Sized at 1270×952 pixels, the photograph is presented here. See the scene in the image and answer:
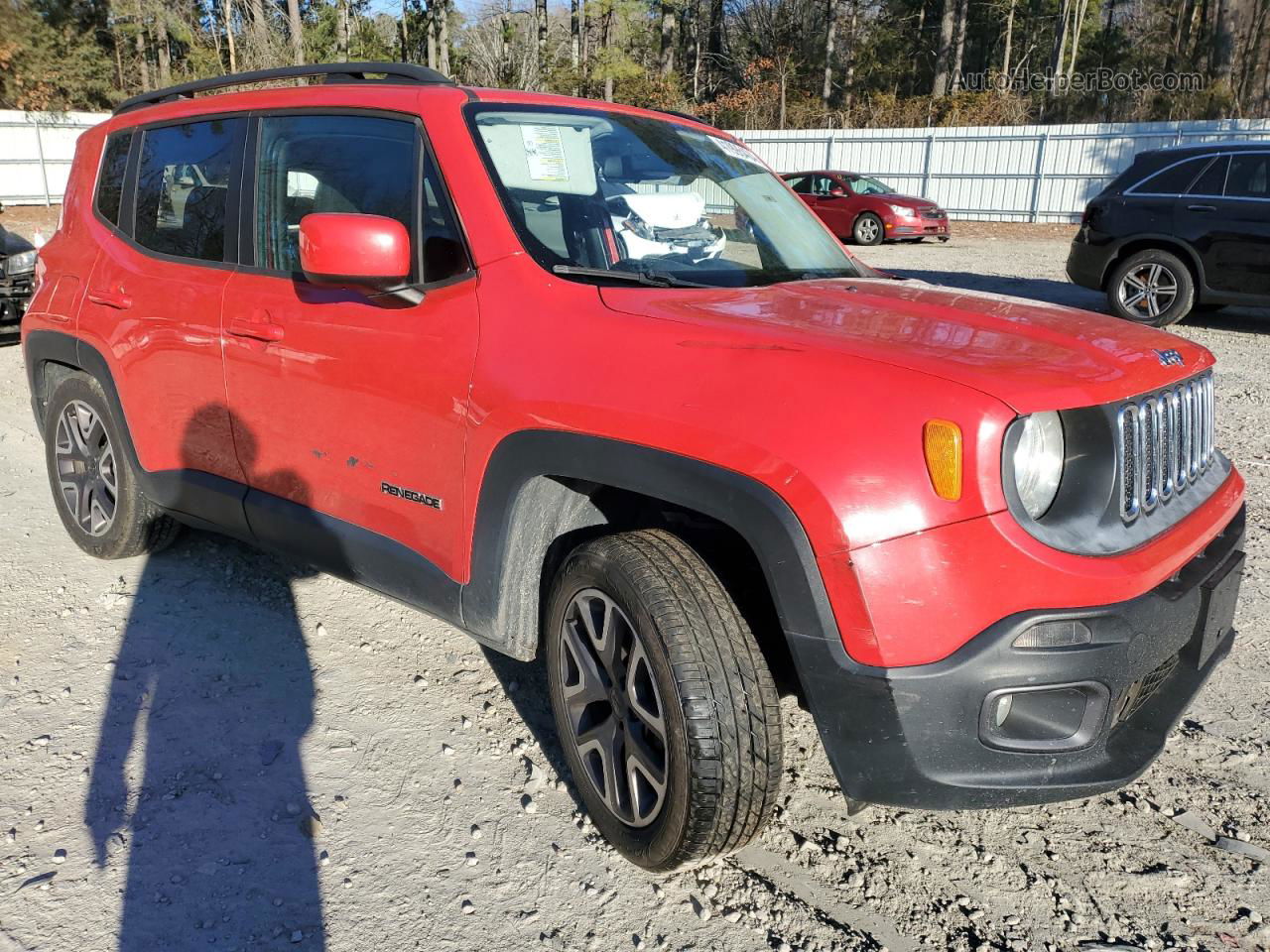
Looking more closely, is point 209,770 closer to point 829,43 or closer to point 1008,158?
point 1008,158

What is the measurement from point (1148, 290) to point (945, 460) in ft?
30.4

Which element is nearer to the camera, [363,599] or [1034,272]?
[363,599]

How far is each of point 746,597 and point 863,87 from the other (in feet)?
154

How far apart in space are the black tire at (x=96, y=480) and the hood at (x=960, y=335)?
8.47ft

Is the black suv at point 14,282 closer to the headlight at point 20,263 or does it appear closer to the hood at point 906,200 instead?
the headlight at point 20,263

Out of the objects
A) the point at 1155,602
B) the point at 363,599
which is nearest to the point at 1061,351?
the point at 1155,602

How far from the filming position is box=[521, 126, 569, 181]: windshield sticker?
293cm

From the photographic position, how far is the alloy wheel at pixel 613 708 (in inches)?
94.4

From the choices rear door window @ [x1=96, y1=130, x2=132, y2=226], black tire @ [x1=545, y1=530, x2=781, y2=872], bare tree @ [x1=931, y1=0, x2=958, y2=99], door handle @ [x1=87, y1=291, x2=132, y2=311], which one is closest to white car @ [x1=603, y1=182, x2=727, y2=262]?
black tire @ [x1=545, y1=530, x2=781, y2=872]

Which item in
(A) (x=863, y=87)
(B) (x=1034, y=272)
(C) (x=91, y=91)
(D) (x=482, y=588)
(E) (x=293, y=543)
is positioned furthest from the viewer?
(A) (x=863, y=87)

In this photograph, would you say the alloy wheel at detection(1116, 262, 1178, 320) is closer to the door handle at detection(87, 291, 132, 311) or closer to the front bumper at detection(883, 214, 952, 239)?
the door handle at detection(87, 291, 132, 311)

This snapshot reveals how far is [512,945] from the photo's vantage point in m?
2.31

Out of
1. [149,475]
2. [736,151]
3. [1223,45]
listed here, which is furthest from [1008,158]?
[149,475]

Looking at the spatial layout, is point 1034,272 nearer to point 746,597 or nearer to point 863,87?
point 746,597
